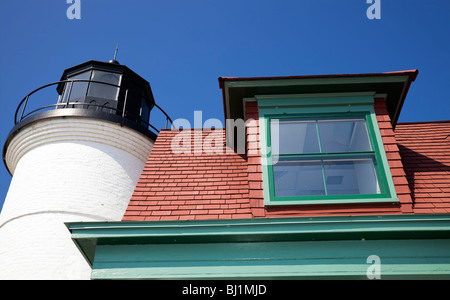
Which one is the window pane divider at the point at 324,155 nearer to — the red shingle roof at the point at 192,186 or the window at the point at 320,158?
the window at the point at 320,158

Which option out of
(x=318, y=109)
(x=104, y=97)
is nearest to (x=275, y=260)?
(x=318, y=109)

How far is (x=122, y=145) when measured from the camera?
9.76m

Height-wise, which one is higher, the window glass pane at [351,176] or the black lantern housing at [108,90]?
the black lantern housing at [108,90]

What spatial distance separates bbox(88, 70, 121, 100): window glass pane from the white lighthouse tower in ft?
0.18

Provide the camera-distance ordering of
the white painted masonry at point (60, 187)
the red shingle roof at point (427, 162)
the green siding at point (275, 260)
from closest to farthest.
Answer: the green siding at point (275, 260) < the red shingle roof at point (427, 162) < the white painted masonry at point (60, 187)

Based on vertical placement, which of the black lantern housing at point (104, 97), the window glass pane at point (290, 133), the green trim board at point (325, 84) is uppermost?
the black lantern housing at point (104, 97)

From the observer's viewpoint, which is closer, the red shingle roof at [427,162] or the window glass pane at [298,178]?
the red shingle roof at [427,162]

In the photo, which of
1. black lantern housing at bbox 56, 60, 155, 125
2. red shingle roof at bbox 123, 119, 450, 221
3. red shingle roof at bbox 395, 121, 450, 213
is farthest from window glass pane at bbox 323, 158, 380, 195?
black lantern housing at bbox 56, 60, 155, 125

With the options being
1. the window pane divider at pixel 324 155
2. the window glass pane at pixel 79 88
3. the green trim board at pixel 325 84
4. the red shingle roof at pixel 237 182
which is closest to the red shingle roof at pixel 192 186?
the red shingle roof at pixel 237 182

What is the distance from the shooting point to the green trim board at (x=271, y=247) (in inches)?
191

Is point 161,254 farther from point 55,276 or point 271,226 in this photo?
point 55,276

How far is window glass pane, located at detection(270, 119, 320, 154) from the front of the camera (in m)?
6.61

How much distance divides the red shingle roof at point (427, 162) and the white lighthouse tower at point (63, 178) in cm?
609
